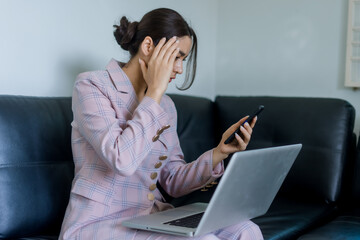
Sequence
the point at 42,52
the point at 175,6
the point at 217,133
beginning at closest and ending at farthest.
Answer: the point at 42,52 → the point at 217,133 → the point at 175,6

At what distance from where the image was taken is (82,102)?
1.28m

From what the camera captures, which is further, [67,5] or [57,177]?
[67,5]

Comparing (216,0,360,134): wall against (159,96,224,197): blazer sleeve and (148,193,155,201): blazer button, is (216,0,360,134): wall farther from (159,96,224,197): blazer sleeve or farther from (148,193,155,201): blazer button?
(148,193,155,201): blazer button

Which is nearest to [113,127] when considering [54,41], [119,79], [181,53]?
[119,79]

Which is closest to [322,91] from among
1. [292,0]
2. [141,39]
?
[292,0]

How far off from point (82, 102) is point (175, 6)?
1311 mm

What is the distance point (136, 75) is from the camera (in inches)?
57.4

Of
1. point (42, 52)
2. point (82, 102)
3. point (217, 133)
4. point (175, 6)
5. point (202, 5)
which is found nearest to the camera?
point (82, 102)

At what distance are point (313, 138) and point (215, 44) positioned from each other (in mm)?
1024

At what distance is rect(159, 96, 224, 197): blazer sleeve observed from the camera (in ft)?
4.75

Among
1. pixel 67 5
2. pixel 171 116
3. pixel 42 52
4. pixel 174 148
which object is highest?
pixel 67 5

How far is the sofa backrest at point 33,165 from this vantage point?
4.66 feet

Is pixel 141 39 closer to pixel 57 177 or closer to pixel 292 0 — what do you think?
pixel 57 177

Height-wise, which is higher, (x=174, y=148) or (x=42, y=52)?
(x=42, y=52)
